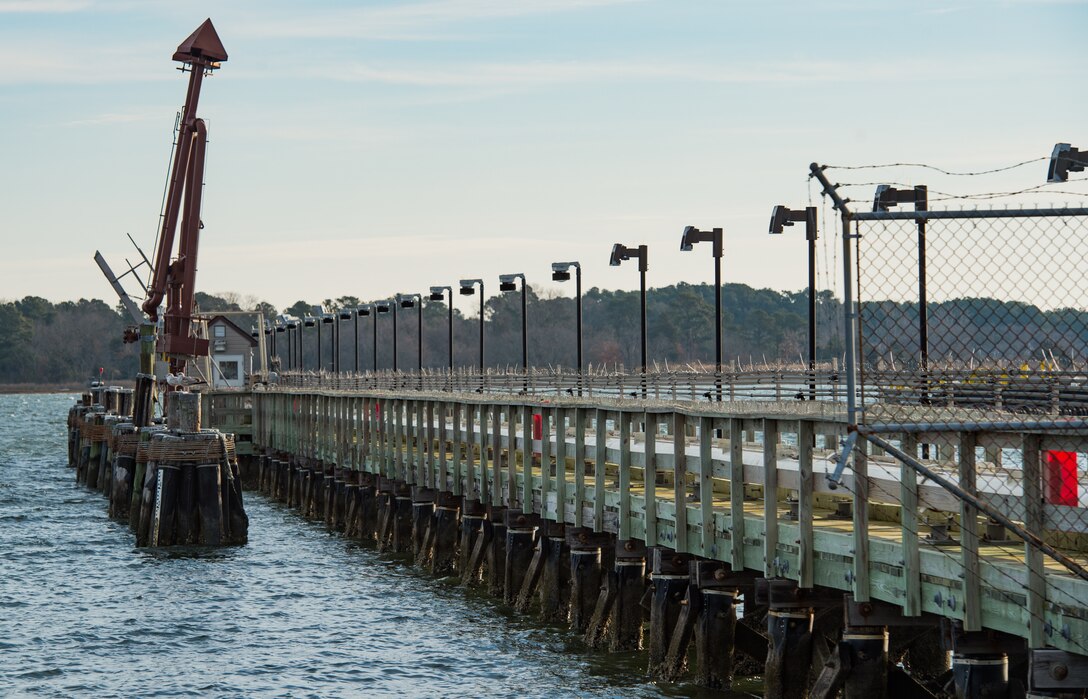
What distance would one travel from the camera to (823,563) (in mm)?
15820

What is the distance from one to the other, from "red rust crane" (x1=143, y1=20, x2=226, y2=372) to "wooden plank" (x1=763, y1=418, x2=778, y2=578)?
4185cm

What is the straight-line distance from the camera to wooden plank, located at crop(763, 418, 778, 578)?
16.7 metres

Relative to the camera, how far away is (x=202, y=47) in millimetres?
58219

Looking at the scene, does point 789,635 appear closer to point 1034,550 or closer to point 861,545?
point 861,545

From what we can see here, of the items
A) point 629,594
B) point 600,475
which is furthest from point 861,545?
point 600,475

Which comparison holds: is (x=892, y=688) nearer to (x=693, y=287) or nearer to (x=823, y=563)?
(x=823, y=563)

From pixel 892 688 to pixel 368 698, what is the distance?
9.41 metres

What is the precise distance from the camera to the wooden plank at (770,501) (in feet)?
54.7

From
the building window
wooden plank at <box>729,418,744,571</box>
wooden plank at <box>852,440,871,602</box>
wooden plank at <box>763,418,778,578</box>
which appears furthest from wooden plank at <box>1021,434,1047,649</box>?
the building window

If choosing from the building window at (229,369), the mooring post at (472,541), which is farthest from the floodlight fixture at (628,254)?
the building window at (229,369)

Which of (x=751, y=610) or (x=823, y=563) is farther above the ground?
(x=823, y=563)

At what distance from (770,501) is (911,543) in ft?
9.82

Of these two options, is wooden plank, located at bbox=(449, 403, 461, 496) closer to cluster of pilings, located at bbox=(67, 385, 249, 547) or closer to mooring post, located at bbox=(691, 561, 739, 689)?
cluster of pilings, located at bbox=(67, 385, 249, 547)

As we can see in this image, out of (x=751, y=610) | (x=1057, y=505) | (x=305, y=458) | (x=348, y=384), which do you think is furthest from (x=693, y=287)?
(x=1057, y=505)
